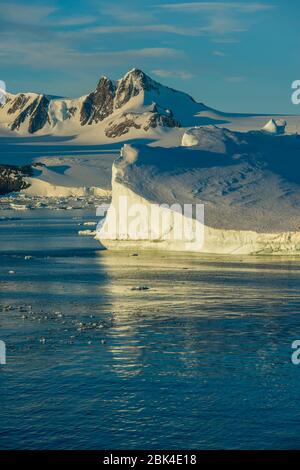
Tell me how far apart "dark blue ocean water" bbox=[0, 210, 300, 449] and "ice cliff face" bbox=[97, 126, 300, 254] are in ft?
7.75

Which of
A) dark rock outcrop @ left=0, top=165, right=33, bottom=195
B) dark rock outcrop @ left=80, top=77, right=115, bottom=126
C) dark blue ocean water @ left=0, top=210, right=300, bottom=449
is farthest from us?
dark rock outcrop @ left=80, top=77, right=115, bottom=126

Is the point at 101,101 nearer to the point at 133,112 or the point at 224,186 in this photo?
the point at 133,112

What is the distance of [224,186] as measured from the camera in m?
36.1

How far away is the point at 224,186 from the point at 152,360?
19478 mm

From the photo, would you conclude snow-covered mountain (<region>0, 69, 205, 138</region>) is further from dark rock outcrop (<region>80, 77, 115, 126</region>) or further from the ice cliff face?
the ice cliff face

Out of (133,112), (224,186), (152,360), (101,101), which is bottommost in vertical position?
(152,360)

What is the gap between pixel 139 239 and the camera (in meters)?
35.7

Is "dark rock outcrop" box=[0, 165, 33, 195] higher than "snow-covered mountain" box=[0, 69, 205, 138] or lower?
lower

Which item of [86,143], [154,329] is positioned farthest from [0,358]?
[86,143]

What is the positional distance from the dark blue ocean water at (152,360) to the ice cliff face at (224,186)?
7.75ft

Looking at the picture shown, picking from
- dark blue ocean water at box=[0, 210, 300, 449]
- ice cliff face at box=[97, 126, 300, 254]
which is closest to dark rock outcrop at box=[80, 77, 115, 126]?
ice cliff face at box=[97, 126, 300, 254]

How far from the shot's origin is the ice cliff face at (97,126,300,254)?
107ft

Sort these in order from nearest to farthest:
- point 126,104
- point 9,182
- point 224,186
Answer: point 9,182 → point 224,186 → point 126,104

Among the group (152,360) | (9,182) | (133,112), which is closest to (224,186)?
(9,182)
